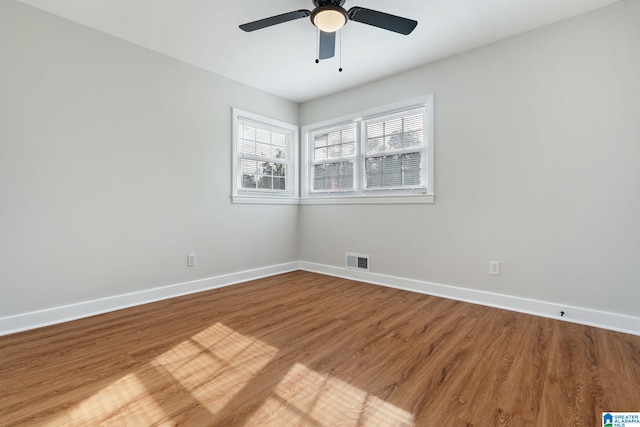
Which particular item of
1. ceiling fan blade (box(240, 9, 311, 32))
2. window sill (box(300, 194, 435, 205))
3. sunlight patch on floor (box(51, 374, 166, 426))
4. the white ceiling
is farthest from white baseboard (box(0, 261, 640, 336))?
ceiling fan blade (box(240, 9, 311, 32))

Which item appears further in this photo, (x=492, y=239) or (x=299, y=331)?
(x=492, y=239)

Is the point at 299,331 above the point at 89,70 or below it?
below

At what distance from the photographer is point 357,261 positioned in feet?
Answer: 13.0

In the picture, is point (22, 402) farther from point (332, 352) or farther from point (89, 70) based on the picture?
point (89, 70)

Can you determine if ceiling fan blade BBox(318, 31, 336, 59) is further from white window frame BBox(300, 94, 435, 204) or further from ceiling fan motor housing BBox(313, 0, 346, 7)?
white window frame BBox(300, 94, 435, 204)

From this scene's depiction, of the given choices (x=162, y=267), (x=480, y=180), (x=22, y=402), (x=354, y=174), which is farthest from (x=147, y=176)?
(x=480, y=180)

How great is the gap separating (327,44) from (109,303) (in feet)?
10.0

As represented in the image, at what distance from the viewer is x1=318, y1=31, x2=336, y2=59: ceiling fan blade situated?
2.33 meters

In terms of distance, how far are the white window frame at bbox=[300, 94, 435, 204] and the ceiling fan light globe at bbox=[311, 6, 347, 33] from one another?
162cm

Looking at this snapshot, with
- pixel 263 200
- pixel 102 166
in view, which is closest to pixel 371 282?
pixel 263 200

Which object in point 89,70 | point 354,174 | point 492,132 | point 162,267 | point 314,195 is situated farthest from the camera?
point 314,195

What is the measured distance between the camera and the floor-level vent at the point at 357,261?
3863mm

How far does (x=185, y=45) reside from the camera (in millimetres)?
2961

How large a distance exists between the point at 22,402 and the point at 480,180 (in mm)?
3687
